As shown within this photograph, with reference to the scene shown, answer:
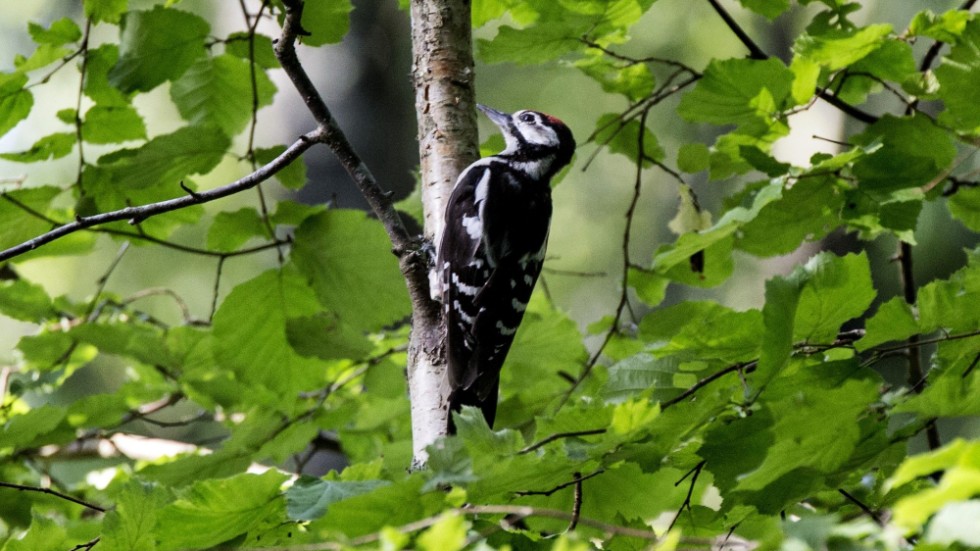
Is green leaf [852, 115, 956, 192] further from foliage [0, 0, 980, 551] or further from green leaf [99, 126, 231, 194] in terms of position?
green leaf [99, 126, 231, 194]

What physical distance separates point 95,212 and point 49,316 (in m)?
0.61

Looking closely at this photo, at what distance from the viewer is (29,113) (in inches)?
86.4

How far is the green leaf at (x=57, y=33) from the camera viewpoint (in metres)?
2.14

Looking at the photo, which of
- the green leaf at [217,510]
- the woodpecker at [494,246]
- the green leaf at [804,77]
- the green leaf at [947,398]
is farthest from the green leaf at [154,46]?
the green leaf at [947,398]

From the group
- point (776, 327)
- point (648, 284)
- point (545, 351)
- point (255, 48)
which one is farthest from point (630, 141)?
point (776, 327)

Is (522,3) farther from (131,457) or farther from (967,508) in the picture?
(131,457)

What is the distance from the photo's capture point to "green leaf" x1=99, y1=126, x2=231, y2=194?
2.09 meters

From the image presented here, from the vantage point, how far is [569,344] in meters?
2.45

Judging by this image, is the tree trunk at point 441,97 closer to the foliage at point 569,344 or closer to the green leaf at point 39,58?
the foliage at point 569,344

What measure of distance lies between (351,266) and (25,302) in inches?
41.6

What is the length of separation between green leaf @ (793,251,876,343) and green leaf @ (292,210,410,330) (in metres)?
1.19

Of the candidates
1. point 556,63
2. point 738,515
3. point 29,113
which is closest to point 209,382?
point 29,113

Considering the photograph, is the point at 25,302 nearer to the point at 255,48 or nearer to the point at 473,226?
the point at 255,48

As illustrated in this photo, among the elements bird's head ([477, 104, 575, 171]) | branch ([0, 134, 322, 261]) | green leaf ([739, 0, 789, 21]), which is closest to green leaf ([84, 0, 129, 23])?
branch ([0, 134, 322, 261])
